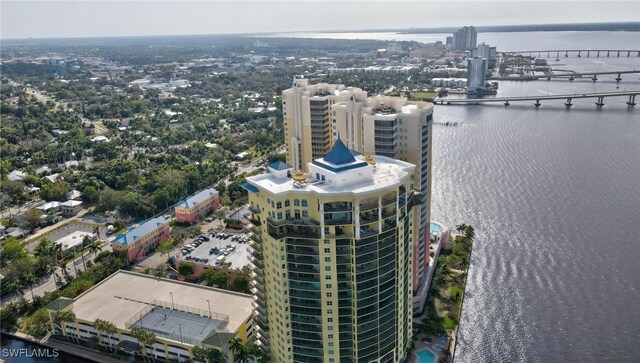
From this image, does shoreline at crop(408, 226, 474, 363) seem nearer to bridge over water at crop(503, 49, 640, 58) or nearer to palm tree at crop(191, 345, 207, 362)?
palm tree at crop(191, 345, 207, 362)

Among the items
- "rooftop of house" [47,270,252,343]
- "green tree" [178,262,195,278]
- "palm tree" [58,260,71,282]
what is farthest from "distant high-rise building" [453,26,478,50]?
"rooftop of house" [47,270,252,343]

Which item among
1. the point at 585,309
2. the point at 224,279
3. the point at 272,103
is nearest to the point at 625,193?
the point at 585,309

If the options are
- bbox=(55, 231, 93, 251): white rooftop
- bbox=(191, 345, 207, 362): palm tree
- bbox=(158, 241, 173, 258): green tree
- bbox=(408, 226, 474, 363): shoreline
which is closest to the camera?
bbox=(191, 345, 207, 362): palm tree

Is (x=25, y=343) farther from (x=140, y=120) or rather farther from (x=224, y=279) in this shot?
(x=140, y=120)

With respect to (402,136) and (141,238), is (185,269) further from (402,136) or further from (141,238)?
(402,136)

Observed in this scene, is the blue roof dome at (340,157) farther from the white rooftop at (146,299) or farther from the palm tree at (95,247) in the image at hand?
the palm tree at (95,247)

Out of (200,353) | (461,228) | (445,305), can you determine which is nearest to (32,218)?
(200,353)
